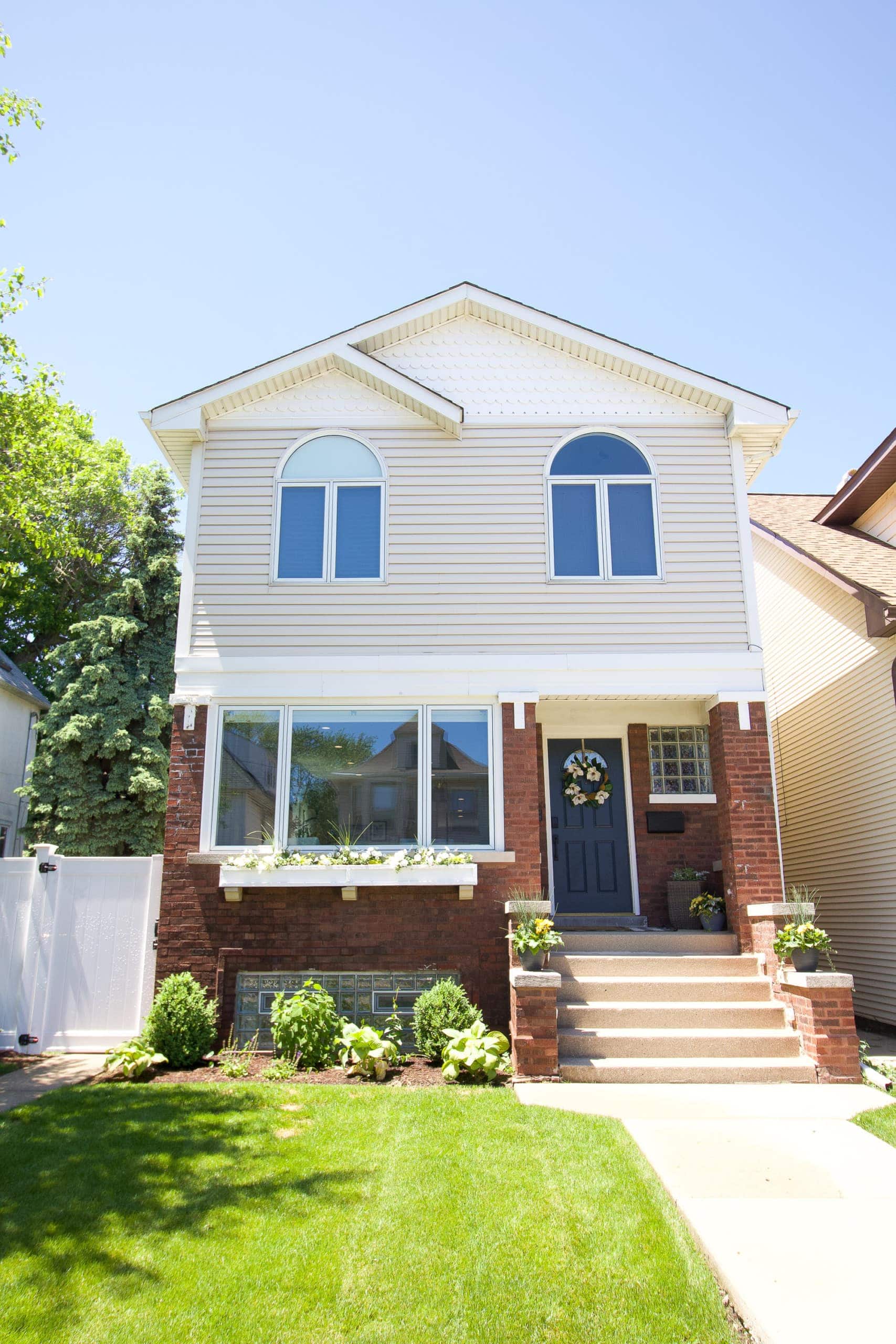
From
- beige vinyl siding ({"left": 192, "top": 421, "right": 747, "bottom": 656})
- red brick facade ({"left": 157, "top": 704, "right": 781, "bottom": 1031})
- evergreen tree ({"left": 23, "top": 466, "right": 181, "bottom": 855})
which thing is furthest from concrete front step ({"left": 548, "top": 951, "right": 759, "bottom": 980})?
evergreen tree ({"left": 23, "top": 466, "right": 181, "bottom": 855})

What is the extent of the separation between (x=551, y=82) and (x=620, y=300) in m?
2.74

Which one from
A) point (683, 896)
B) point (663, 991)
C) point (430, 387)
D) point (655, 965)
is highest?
point (430, 387)

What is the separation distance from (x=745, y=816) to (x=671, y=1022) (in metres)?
2.29

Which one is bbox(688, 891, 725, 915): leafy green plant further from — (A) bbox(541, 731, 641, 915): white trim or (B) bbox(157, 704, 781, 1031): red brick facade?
(A) bbox(541, 731, 641, 915): white trim

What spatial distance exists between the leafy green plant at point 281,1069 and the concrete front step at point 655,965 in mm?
2513

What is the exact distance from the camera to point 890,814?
10250 millimetres

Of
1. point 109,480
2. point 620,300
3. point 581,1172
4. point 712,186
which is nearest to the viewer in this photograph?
point 581,1172

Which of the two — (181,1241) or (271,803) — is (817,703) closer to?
(271,803)

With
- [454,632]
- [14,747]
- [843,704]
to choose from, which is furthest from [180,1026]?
[14,747]

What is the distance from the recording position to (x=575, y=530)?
1015 centimetres

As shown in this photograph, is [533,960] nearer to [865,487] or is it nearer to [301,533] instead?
[301,533]

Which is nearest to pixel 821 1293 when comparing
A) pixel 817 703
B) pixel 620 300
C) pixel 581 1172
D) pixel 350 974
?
pixel 581 1172

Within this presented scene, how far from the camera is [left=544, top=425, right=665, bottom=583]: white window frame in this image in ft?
32.7

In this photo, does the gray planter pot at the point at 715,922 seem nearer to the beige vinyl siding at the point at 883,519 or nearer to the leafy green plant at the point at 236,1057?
the leafy green plant at the point at 236,1057
